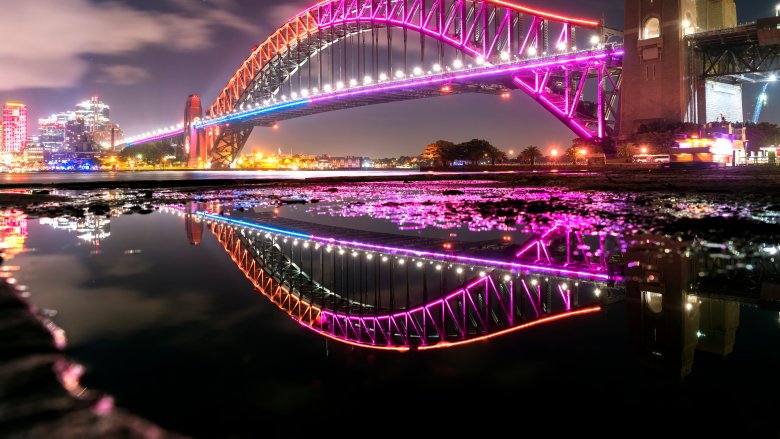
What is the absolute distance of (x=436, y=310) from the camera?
3.41 m

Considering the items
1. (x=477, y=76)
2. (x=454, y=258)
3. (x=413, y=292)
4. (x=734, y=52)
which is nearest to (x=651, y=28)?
(x=734, y=52)

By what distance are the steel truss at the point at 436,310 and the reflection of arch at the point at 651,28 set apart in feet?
136

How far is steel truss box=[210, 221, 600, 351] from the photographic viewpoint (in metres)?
2.83

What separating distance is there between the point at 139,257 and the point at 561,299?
412 cm

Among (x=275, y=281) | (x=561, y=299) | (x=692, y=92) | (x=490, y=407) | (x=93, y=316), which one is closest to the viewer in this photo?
(x=490, y=407)

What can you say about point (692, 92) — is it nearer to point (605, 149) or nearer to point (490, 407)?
point (605, 149)

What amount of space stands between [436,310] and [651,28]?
43.0 m

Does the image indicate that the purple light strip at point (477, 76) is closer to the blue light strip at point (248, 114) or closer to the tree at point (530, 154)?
the blue light strip at point (248, 114)

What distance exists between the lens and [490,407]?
1.87 meters

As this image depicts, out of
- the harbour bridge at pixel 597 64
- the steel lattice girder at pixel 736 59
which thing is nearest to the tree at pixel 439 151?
the harbour bridge at pixel 597 64

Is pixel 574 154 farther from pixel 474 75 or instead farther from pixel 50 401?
pixel 50 401

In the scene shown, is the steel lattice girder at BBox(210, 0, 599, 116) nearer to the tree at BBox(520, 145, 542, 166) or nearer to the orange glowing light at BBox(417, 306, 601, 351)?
the tree at BBox(520, 145, 542, 166)

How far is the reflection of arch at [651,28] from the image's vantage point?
128 ft

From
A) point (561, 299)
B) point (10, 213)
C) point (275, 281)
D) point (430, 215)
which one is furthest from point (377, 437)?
point (10, 213)
